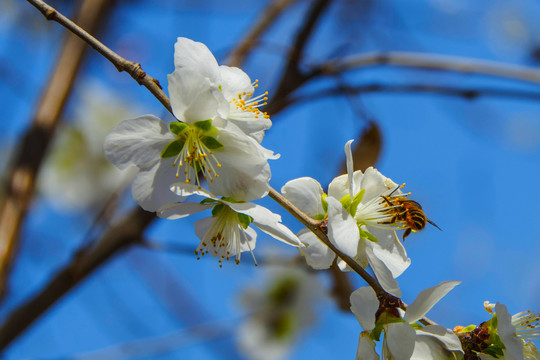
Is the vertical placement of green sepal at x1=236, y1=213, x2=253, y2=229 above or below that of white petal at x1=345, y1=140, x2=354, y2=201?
below

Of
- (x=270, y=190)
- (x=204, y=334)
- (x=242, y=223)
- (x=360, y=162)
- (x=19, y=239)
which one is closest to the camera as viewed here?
(x=270, y=190)

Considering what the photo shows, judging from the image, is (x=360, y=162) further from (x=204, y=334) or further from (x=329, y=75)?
(x=204, y=334)

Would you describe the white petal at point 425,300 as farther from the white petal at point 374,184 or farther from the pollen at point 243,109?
the pollen at point 243,109

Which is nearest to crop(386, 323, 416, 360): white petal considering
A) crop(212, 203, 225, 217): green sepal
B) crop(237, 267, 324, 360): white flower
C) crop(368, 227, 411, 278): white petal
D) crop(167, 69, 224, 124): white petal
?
crop(368, 227, 411, 278): white petal

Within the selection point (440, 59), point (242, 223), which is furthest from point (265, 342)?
point (242, 223)

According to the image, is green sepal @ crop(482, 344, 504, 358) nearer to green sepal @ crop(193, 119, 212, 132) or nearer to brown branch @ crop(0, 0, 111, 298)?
green sepal @ crop(193, 119, 212, 132)

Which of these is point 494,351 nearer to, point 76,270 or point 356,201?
point 356,201

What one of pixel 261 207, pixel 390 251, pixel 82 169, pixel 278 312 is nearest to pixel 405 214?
pixel 390 251
